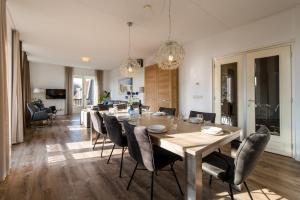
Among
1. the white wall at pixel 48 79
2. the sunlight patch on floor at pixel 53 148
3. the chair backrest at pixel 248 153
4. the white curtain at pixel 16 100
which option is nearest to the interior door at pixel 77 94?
the white wall at pixel 48 79

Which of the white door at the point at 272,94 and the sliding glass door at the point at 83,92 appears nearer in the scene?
the white door at the point at 272,94

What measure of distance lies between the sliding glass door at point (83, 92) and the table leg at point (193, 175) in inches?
392

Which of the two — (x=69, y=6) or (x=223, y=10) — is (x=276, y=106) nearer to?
(x=223, y=10)

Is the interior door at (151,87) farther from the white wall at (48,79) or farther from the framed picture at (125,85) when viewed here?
the white wall at (48,79)

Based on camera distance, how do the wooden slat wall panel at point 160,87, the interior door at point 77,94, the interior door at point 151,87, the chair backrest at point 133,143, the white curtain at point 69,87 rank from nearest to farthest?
the chair backrest at point 133,143
the wooden slat wall panel at point 160,87
the interior door at point 151,87
the white curtain at point 69,87
the interior door at point 77,94

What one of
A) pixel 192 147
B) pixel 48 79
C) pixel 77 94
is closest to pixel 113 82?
pixel 77 94

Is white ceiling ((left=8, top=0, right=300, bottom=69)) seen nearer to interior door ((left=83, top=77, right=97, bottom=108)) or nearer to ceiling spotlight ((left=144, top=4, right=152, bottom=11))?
ceiling spotlight ((left=144, top=4, right=152, bottom=11))

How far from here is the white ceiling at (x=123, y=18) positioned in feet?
9.67

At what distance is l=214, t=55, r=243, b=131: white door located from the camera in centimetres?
395

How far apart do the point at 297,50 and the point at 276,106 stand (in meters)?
1.07

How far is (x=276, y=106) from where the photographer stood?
3.40m

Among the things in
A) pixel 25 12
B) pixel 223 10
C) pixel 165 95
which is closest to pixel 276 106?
pixel 223 10

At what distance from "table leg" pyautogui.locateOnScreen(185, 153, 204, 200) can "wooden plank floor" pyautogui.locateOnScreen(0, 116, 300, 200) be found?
673 millimetres

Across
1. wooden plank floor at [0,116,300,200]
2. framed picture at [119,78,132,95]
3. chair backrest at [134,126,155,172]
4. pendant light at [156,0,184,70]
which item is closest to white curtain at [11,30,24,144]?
wooden plank floor at [0,116,300,200]
